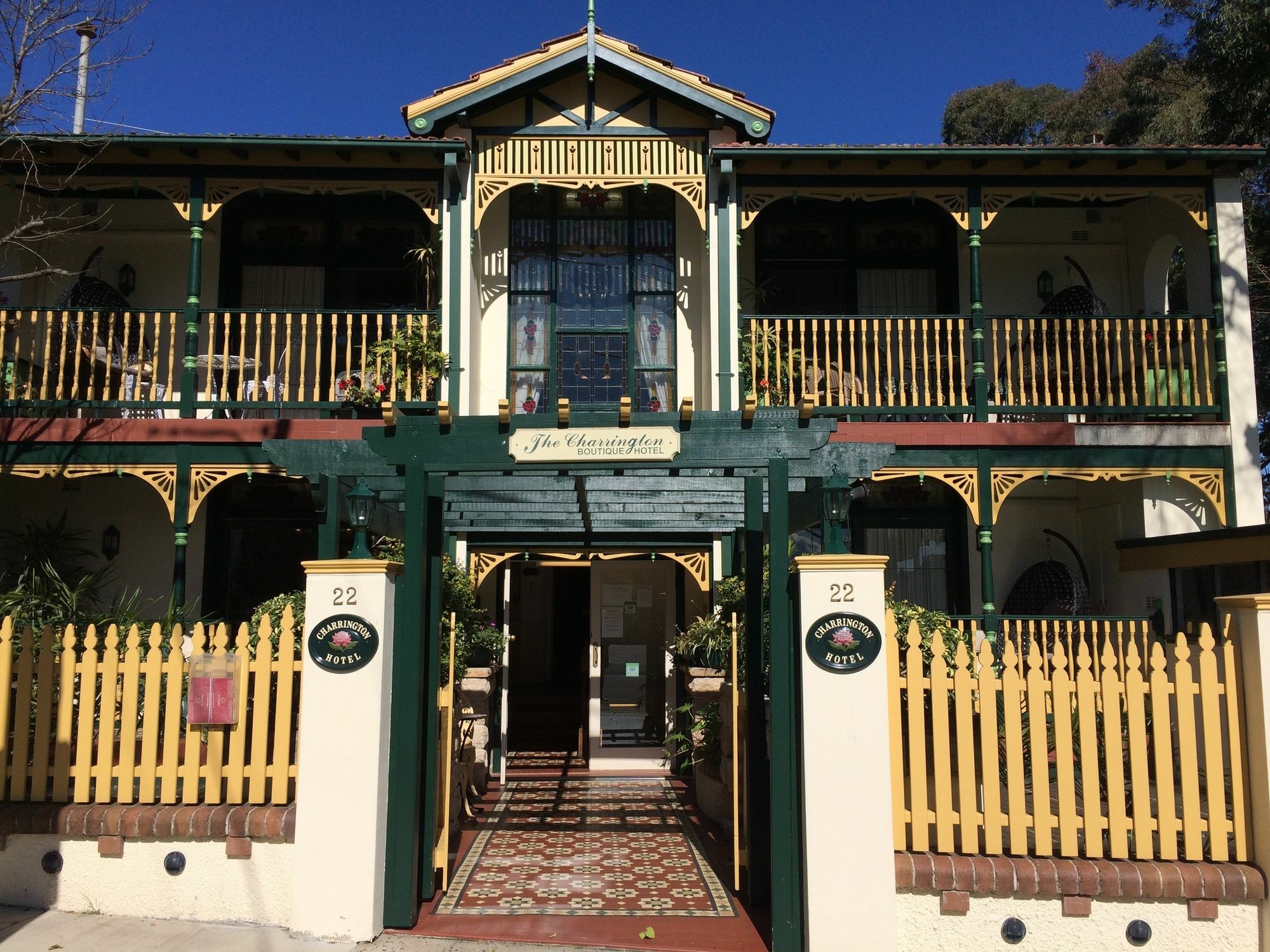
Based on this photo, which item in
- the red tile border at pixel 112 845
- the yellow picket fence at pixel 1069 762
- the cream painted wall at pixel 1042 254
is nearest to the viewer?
the yellow picket fence at pixel 1069 762

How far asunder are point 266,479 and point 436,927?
7.55 m

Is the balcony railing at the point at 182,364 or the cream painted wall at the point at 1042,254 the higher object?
the cream painted wall at the point at 1042,254

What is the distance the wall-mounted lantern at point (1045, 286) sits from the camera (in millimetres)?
12578

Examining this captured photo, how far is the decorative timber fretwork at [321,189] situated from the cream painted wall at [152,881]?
7.02m

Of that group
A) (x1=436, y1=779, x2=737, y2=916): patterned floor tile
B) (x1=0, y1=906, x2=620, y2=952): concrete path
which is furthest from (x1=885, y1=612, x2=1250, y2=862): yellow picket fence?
(x1=0, y1=906, x2=620, y2=952): concrete path

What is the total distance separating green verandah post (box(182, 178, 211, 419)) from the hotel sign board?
19.6 feet

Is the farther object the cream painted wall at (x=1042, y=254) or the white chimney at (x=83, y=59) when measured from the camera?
the cream painted wall at (x=1042, y=254)

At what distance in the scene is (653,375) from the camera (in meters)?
11.8

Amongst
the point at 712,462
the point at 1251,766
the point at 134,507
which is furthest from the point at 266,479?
the point at 1251,766

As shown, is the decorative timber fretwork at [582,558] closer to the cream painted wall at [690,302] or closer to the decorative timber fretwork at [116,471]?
the cream painted wall at [690,302]

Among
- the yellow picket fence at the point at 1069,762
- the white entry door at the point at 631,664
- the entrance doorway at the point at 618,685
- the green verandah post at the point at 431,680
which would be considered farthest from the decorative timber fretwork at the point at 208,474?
the yellow picket fence at the point at 1069,762

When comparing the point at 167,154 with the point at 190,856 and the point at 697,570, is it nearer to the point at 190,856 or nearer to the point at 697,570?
the point at 697,570

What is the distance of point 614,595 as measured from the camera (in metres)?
11.7

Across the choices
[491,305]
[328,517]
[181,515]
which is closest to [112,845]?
[328,517]
